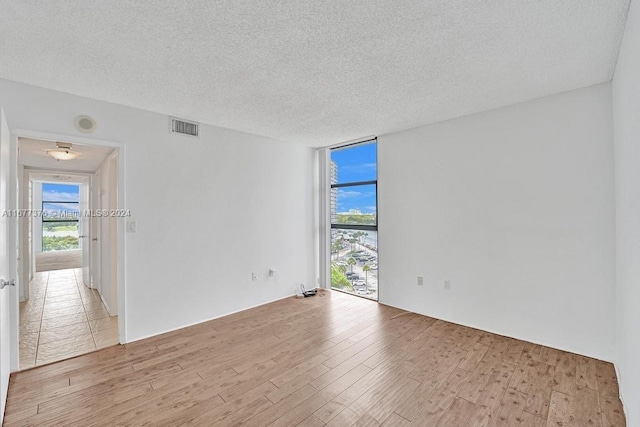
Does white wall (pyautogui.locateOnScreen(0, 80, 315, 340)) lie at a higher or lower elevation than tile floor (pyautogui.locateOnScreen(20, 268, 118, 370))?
higher

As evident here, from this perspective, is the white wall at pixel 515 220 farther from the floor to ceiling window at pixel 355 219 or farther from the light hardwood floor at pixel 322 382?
the floor to ceiling window at pixel 355 219

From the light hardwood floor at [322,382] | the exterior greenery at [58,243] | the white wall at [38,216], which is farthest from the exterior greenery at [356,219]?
the exterior greenery at [58,243]

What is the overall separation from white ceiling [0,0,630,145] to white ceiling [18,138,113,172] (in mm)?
1110

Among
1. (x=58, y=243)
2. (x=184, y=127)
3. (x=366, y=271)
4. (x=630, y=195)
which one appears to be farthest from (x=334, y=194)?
(x=58, y=243)

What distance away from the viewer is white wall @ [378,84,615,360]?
2.64 m

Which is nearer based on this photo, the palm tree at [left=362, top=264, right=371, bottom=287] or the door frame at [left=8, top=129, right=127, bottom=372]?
the door frame at [left=8, top=129, right=127, bottom=372]

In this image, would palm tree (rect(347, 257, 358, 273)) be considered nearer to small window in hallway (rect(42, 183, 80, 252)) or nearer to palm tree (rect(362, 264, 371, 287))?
palm tree (rect(362, 264, 371, 287))

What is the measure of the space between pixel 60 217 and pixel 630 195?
12.5 meters

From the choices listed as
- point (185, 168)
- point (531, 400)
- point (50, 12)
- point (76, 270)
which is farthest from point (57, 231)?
point (531, 400)

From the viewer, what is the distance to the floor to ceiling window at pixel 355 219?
461 cm

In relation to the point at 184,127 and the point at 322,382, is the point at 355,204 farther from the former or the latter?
the point at 322,382

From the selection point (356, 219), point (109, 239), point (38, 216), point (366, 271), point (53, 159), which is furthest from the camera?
point (38, 216)

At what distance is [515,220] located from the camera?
3092mm

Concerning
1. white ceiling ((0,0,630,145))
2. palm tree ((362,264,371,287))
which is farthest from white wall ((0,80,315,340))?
palm tree ((362,264,371,287))
